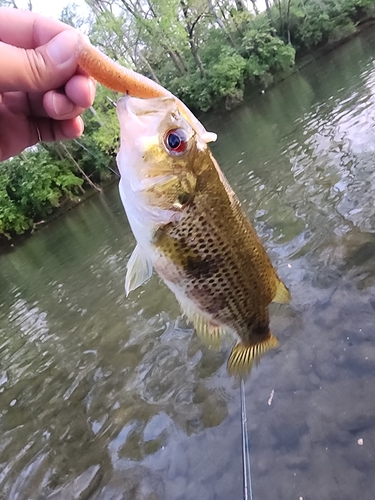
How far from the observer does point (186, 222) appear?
6.56ft

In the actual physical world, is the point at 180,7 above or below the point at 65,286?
above

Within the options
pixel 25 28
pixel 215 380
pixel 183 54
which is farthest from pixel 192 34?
pixel 25 28

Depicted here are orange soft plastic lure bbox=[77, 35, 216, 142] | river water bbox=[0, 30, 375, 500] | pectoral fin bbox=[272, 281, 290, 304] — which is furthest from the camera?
river water bbox=[0, 30, 375, 500]

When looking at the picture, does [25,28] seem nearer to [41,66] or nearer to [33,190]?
[41,66]

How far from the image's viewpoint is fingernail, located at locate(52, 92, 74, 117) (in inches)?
86.1

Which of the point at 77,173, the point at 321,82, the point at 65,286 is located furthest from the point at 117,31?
the point at 65,286

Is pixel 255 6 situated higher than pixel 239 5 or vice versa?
pixel 239 5

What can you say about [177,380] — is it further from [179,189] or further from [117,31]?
[117,31]

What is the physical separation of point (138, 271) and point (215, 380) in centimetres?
420

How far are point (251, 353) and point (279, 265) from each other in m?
5.52

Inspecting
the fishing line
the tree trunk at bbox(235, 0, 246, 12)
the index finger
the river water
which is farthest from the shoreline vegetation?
the index finger

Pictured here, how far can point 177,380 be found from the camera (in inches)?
248

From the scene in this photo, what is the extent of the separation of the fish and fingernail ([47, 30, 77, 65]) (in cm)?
44

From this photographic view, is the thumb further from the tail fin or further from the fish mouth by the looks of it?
the tail fin
